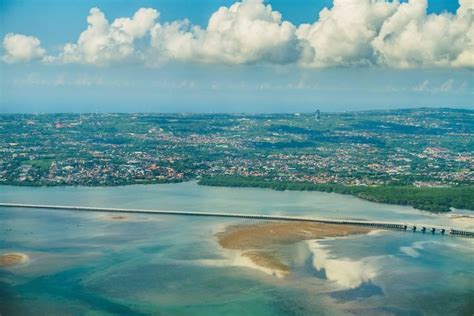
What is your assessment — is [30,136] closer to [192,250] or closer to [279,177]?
[279,177]

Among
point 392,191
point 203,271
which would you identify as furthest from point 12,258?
point 392,191

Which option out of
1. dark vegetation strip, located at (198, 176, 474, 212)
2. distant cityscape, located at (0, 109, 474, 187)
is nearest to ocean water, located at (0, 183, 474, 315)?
dark vegetation strip, located at (198, 176, 474, 212)

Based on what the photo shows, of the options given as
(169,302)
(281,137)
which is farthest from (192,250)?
(281,137)

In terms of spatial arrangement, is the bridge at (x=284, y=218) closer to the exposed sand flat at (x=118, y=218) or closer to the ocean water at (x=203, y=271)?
the ocean water at (x=203, y=271)

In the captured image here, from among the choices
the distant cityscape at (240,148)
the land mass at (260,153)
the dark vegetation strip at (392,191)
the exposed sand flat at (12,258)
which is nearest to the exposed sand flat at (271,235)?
the exposed sand flat at (12,258)

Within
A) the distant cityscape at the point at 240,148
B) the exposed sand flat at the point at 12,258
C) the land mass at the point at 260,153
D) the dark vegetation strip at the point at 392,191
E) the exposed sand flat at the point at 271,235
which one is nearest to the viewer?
the exposed sand flat at the point at 12,258
